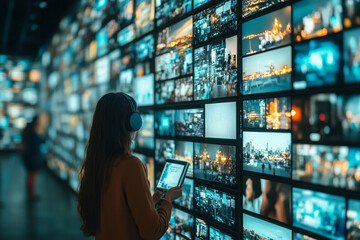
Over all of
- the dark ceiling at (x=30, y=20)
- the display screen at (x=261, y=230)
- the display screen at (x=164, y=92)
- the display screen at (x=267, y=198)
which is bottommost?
the display screen at (x=261, y=230)

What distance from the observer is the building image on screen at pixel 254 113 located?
144cm

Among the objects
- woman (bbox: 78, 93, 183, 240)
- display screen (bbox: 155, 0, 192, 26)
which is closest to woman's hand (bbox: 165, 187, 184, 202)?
woman (bbox: 78, 93, 183, 240)

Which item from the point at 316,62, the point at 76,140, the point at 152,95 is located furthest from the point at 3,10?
the point at 316,62

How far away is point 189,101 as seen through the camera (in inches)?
78.7

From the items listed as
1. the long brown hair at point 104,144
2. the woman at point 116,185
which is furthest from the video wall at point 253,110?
the long brown hair at point 104,144

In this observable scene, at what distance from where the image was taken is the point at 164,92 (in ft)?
7.53

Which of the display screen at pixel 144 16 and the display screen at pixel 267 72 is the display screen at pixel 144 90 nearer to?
the display screen at pixel 144 16

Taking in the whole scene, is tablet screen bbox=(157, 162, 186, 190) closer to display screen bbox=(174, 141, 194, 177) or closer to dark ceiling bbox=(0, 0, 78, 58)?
display screen bbox=(174, 141, 194, 177)

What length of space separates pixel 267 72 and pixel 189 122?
75cm

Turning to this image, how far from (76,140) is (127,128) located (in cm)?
397

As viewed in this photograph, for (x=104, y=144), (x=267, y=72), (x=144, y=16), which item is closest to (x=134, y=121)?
(x=104, y=144)

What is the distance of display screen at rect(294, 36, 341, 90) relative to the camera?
111 cm

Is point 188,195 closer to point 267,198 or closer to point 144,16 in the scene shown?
point 267,198

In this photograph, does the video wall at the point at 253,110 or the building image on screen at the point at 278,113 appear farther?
the building image on screen at the point at 278,113
